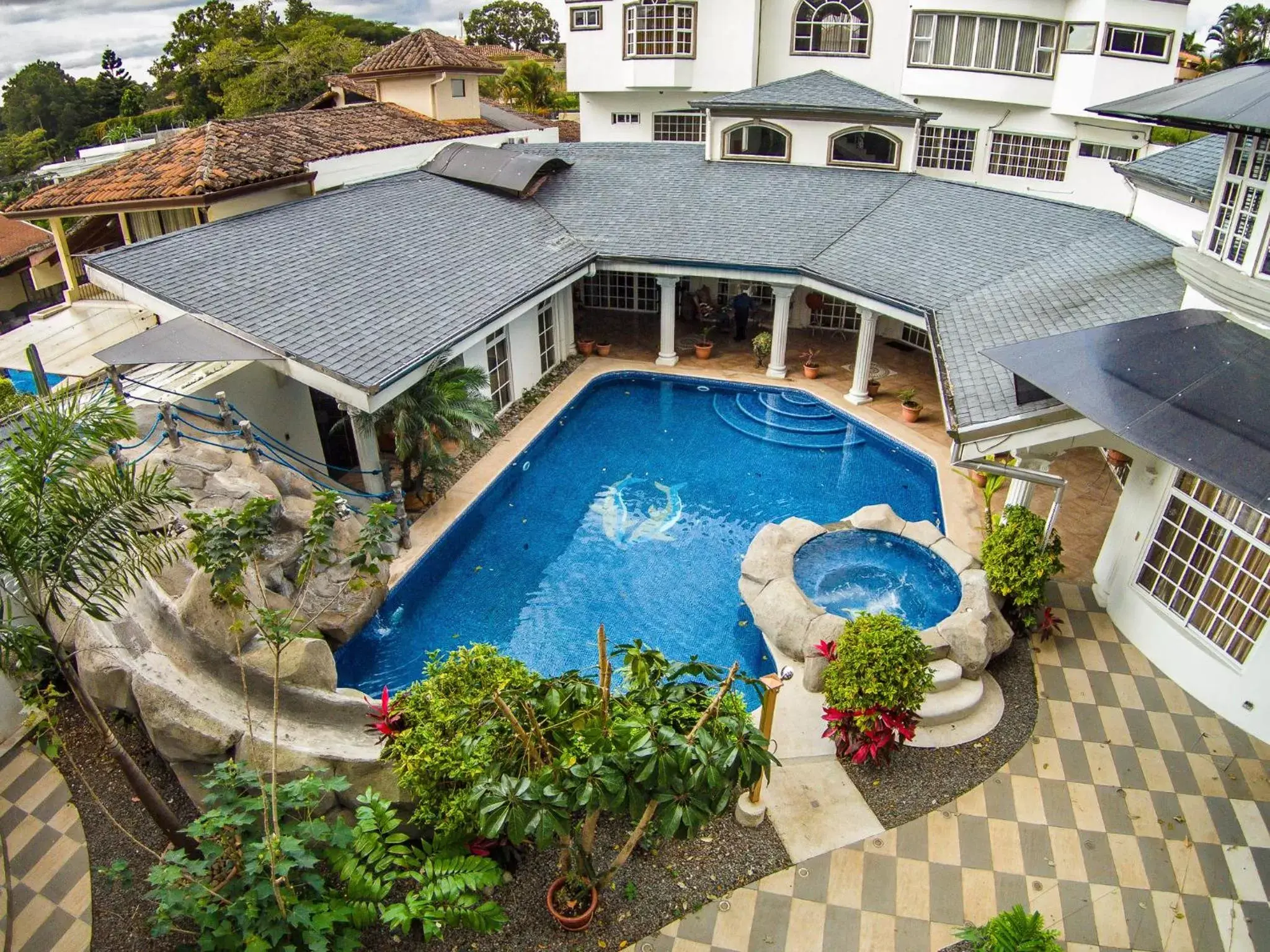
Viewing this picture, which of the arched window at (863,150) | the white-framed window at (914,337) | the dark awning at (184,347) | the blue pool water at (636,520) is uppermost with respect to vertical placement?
the arched window at (863,150)

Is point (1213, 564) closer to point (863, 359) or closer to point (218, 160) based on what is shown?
point (863, 359)

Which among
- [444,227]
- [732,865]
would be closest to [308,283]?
[444,227]

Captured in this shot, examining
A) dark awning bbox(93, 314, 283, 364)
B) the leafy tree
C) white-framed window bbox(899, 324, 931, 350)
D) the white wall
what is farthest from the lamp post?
the leafy tree

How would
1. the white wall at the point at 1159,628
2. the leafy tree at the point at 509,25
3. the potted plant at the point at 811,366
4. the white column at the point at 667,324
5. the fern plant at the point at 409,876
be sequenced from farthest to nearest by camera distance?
the leafy tree at the point at 509,25 → the potted plant at the point at 811,366 → the white column at the point at 667,324 → the white wall at the point at 1159,628 → the fern plant at the point at 409,876

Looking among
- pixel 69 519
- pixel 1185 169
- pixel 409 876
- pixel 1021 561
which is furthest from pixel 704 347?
pixel 69 519

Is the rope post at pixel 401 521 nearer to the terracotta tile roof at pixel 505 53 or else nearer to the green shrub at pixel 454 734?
the green shrub at pixel 454 734

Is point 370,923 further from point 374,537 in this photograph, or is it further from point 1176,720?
point 1176,720

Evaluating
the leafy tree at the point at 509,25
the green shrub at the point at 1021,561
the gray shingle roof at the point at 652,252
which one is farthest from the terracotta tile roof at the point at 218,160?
the leafy tree at the point at 509,25
